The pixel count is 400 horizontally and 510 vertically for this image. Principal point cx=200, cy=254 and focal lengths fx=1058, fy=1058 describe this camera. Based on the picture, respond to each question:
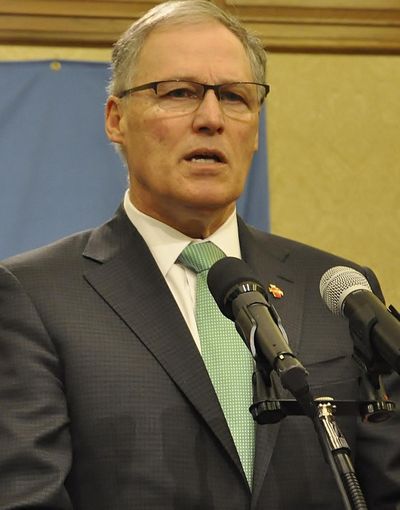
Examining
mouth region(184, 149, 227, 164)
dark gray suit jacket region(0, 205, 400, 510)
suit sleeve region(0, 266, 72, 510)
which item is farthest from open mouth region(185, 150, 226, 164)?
suit sleeve region(0, 266, 72, 510)

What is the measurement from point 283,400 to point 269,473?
53cm

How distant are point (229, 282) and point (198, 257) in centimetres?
66

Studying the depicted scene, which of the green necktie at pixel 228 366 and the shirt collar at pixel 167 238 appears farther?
the shirt collar at pixel 167 238

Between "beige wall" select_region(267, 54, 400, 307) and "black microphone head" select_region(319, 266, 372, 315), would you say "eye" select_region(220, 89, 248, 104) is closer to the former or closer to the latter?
"black microphone head" select_region(319, 266, 372, 315)

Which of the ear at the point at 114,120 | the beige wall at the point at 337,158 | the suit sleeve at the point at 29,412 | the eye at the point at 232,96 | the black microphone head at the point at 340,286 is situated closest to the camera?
the black microphone head at the point at 340,286

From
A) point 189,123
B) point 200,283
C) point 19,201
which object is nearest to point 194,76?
point 189,123

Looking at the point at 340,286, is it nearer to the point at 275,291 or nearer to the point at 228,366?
the point at 228,366

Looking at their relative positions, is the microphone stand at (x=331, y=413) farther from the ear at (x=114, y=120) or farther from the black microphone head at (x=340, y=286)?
the ear at (x=114, y=120)

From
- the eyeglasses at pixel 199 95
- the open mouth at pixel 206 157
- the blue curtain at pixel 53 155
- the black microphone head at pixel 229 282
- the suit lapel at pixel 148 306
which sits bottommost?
the black microphone head at pixel 229 282

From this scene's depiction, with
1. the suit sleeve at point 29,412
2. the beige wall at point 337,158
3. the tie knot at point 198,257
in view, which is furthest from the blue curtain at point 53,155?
the suit sleeve at point 29,412

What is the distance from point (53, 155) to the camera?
3.45m

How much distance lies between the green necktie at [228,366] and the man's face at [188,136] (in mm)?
150

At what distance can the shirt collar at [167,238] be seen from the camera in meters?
2.25

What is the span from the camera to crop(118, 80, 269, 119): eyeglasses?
2.24 meters
